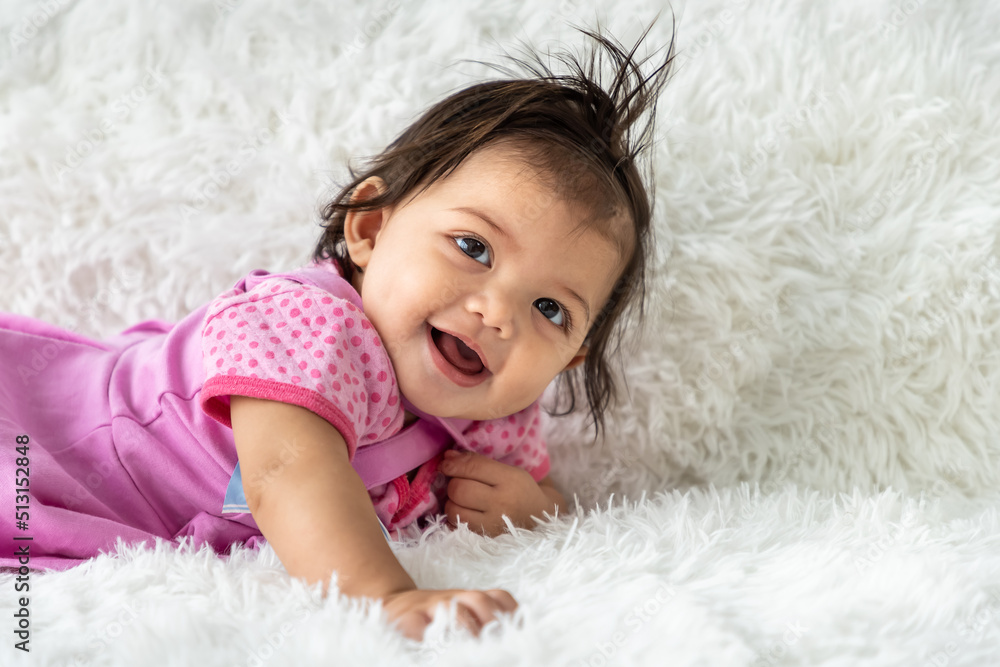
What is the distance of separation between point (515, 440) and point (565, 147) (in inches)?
15.8

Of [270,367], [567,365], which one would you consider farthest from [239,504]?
[567,365]

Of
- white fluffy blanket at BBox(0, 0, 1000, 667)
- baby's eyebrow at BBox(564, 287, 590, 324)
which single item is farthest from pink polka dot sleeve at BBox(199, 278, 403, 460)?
white fluffy blanket at BBox(0, 0, 1000, 667)

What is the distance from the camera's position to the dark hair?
1.00 meters

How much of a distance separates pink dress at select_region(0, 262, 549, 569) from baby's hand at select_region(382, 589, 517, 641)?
8.6 inches

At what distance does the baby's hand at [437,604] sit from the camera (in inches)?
26.2

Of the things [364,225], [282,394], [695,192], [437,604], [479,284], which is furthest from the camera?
[695,192]

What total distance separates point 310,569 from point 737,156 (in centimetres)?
86

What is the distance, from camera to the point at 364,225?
41.9 inches

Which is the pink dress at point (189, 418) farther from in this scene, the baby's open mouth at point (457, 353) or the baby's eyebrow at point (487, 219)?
the baby's eyebrow at point (487, 219)

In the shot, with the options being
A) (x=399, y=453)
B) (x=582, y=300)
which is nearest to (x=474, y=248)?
(x=582, y=300)

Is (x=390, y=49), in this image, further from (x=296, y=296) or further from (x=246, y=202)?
(x=296, y=296)

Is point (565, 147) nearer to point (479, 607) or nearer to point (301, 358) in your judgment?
point (301, 358)

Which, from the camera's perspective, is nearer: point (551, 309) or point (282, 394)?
point (282, 394)

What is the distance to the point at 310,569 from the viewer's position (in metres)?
0.75
